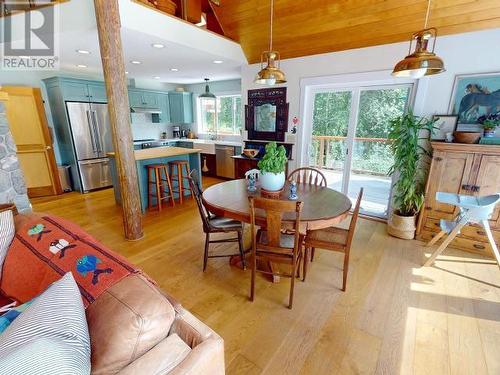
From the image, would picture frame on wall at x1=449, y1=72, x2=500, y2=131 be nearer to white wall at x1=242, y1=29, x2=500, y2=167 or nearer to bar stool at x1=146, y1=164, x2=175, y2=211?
white wall at x1=242, y1=29, x2=500, y2=167

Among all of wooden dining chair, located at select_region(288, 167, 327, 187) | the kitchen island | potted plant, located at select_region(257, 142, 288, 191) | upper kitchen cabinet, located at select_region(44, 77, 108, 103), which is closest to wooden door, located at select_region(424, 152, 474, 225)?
wooden dining chair, located at select_region(288, 167, 327, 187)

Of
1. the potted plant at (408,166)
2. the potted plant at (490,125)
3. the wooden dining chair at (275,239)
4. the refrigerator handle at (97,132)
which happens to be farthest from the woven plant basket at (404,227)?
the refrigerator handle at (97,132)

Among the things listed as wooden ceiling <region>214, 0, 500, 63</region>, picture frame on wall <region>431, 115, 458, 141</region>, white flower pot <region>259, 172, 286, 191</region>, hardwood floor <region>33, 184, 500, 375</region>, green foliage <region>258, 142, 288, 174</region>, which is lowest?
hardwood floor <region>33, 184, 500, 375</region>

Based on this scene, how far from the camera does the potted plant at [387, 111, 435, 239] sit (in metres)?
2.89

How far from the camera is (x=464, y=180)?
2666mm

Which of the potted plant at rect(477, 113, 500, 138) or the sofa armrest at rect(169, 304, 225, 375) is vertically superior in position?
the potted plant at rect(477, 113, 500, 138)

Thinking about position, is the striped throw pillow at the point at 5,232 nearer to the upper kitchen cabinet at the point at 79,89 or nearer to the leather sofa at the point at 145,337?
the leather sofa at the point at 145,337

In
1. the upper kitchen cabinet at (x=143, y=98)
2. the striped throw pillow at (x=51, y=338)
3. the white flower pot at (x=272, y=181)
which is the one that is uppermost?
the upper kitchen cabinet at (x=143, y=98)

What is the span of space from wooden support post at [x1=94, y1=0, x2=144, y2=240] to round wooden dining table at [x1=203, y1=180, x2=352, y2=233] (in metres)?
1.08

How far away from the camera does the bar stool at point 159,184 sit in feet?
13.1

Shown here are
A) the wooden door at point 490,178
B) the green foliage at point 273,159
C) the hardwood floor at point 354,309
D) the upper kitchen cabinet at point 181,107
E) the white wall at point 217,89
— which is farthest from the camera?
the upper kitchen cabinet at point 181,107

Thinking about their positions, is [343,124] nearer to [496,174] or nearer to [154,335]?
[496,174]

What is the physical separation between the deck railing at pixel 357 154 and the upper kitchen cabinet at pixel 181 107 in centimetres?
419

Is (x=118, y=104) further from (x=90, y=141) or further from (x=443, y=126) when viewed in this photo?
(x=443, y=126)
